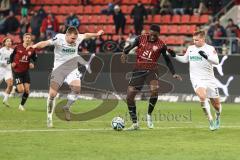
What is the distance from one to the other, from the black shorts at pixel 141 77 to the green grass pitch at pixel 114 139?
1.07 meters

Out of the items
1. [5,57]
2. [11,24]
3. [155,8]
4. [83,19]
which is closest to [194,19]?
[155,8]

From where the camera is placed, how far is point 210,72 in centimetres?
1717

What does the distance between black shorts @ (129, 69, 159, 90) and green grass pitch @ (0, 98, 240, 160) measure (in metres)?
1.07

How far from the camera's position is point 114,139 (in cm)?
1491

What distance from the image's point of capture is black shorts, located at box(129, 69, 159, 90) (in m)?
17.0

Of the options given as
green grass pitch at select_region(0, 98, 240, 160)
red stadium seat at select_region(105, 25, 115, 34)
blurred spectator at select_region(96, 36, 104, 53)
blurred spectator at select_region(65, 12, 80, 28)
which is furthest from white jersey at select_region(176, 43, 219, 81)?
red stadium seat at select_region(105, 25, 115, 34)

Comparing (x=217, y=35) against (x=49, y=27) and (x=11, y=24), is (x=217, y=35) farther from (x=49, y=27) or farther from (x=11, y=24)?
(x=11, y=24)

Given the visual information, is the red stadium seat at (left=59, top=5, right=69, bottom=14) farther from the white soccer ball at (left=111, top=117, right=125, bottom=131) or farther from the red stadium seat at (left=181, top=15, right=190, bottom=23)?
the white soccer ball at (left=111, top=117, right=125, bottom=131)

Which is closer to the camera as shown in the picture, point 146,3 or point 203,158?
point 203,158

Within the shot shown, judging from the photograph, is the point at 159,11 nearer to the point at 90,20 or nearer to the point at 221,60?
the point at 90,20

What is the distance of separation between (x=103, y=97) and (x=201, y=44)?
13.3 m

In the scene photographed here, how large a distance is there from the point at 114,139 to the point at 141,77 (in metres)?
2.52

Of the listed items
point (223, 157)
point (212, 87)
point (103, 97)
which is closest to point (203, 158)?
point (223, 157)

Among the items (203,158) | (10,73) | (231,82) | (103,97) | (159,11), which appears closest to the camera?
(203,158)
